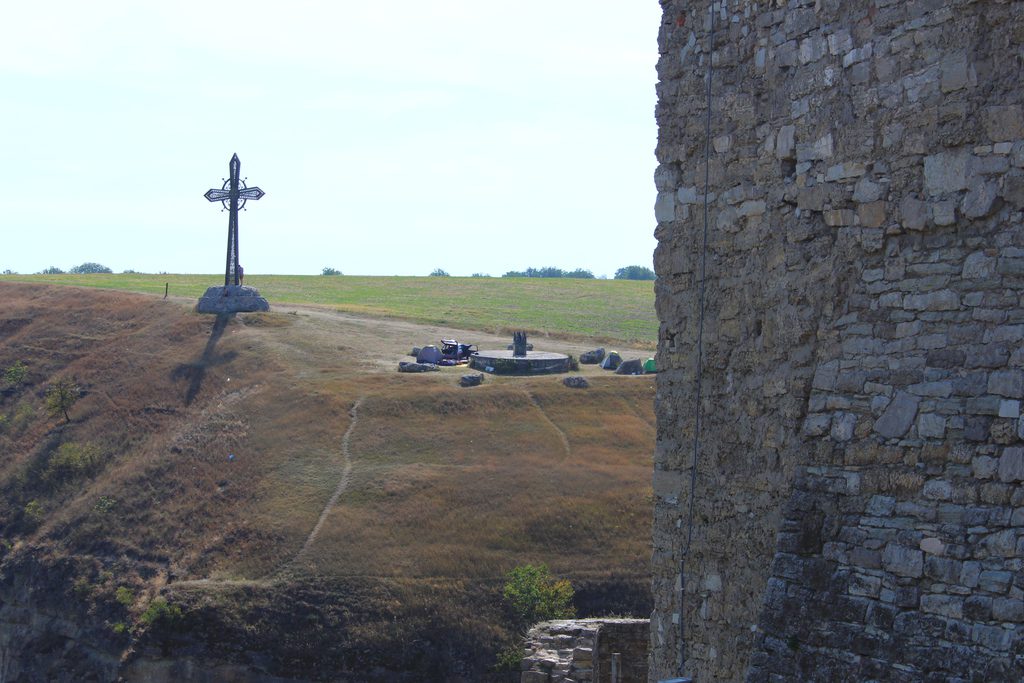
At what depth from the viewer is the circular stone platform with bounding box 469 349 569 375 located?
185 ft

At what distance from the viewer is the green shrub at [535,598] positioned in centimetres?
3438

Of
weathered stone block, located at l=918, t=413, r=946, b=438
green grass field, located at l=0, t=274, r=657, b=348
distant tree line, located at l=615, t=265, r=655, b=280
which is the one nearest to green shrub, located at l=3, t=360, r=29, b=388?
green grass field, located at l=0, t=274, r=657, b=348

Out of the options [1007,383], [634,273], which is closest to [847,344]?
[1007,383]

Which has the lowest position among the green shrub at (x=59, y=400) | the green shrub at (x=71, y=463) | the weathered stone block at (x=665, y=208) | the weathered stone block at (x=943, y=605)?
the green shrub at (x=71, y=463)

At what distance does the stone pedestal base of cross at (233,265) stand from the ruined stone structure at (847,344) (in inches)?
2199

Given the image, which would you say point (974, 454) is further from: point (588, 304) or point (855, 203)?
point (588, 304)

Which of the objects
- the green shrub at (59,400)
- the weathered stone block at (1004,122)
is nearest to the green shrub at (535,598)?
the green shrub at (59,400)

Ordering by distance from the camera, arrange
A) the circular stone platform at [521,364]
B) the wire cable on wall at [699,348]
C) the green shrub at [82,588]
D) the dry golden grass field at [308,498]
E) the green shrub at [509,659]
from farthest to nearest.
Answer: the circular stone platform at [521,364] < the green shrub at [82,588] < the dry golden grass field at [308,498] < the green shrub at [509,659] < the wire cable on wall at [699,348]

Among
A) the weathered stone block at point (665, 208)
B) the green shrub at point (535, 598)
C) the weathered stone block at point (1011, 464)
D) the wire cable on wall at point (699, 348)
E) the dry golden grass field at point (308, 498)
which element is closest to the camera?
the weathered stone block at point (1011, 464)

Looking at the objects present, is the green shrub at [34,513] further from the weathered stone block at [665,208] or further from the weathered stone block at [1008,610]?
the weathered stone block at [1008,610]

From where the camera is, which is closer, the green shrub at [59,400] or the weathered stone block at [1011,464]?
the weathered stone block at [1011,464]

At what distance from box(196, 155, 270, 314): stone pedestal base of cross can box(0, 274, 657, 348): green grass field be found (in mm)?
14151

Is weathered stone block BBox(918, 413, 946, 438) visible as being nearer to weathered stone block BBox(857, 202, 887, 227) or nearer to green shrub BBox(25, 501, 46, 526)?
weathered stone block BBox(857, 202, 887, 227)

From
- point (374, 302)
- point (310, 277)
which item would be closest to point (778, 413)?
point (374, 302)
